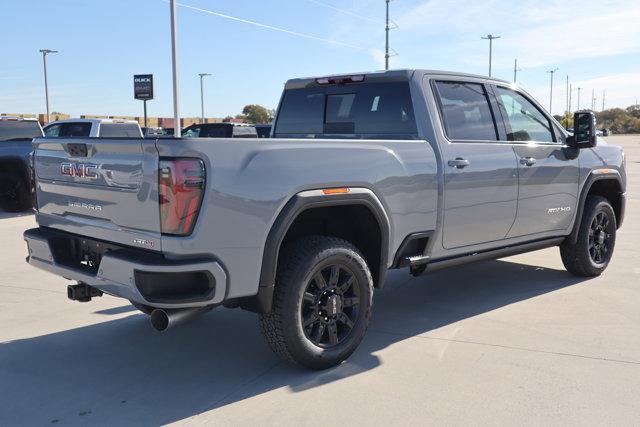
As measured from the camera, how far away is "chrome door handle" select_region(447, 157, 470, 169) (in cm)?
461

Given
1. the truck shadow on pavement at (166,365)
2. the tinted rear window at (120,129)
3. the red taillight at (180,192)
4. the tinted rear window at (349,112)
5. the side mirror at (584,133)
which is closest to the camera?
the red taillight at (180,192)

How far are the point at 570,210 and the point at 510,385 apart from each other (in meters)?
2.74

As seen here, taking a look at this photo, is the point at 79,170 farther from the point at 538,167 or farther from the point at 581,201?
the point at 581,201

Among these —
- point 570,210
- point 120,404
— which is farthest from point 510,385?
point 570,210

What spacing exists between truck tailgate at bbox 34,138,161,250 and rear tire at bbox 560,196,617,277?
4.40 meters

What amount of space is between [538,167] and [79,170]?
3.78 meters

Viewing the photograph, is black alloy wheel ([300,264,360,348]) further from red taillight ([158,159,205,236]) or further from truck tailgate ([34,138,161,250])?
truck tailgate ([34,138,161,250])

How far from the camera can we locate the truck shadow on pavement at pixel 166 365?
3484 millimetres

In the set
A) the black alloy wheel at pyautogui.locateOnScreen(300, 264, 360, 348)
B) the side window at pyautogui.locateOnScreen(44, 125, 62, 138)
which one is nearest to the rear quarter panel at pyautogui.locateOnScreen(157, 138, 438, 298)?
the black alloy wheel at pyautogui.locateOnScreen(300, 264, 360, 348)

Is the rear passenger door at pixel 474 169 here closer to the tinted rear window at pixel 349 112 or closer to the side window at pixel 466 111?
the side window at pixel 466 111

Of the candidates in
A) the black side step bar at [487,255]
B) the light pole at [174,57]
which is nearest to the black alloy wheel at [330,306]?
the black side step bar at [487,255]

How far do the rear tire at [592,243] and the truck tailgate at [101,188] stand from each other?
14.4 ft

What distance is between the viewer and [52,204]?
4113 millimetres

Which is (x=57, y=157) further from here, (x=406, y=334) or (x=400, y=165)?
(x=406, y=334)
